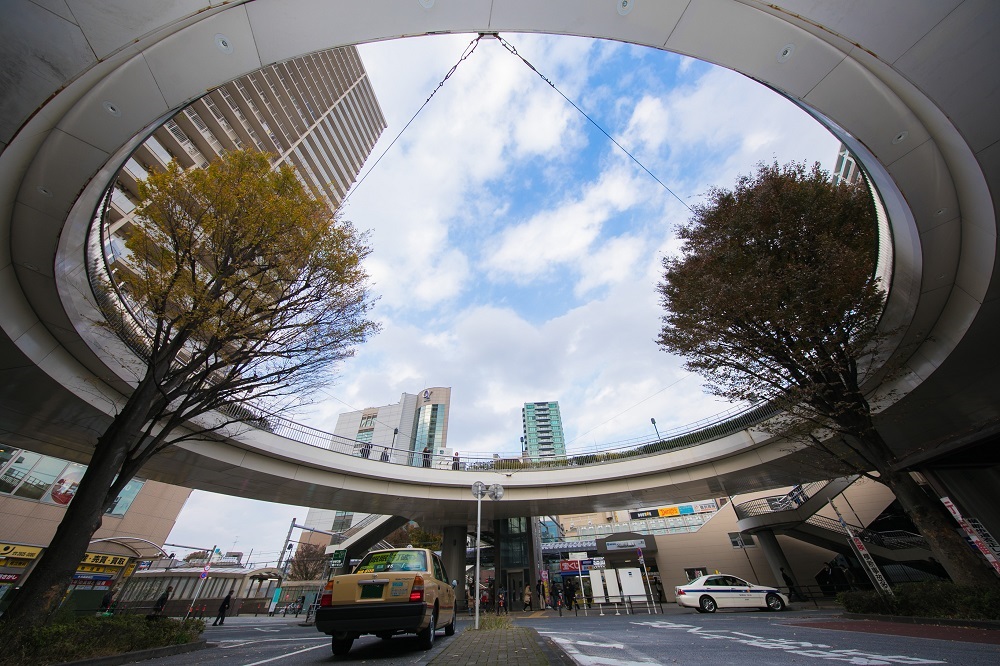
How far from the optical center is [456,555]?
25891 mm

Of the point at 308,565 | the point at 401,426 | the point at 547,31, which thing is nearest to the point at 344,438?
the point at 547,31

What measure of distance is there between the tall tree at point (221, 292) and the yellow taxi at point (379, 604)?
3.76 meters

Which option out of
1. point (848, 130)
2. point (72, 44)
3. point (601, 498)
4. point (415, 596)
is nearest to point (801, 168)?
point (848, 130)

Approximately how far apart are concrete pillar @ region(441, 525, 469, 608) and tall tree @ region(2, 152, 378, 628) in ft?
72.7

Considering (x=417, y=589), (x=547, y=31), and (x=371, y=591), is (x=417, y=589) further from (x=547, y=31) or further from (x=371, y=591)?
(x=547, y=31)

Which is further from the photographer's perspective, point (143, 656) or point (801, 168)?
point (801, 168)

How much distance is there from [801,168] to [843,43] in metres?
6.26

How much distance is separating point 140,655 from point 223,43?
8936 millimetres

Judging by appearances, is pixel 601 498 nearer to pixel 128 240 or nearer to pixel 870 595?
pixel 870 595

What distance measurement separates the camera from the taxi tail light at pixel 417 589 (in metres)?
5.12

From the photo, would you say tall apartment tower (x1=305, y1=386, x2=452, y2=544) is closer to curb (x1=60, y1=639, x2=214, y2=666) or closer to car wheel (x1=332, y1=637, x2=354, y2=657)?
curb (x1=60, y1=639, x2=214, y2=666)

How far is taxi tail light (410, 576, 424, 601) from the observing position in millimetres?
5117

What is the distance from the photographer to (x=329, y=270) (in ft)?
26.0

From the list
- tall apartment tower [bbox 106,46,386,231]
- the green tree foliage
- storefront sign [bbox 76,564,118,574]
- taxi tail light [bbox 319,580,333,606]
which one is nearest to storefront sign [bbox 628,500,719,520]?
the green tree foliage
